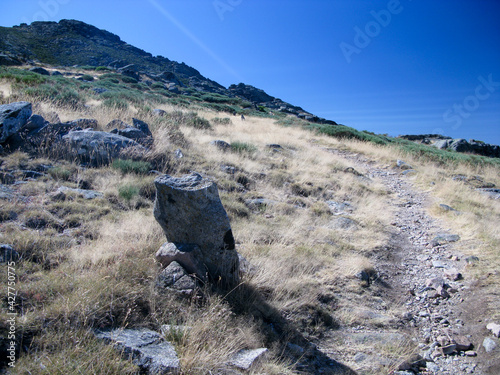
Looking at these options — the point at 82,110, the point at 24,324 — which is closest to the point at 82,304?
the point at 24,324

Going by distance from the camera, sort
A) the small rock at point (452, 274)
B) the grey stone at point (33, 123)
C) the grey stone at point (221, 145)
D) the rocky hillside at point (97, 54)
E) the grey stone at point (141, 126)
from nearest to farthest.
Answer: the small rock at point (452, 274)
the grey stone at point (33, 123)
the grey stone at point (141, 126)
the grey stone at point (221, 145)
the rocky hillside at point (97, 54)

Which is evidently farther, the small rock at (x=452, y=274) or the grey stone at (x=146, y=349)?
the small rock at (x=452, y=274)

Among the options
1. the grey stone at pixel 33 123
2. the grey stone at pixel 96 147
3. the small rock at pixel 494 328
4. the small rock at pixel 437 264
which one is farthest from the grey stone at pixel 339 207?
A: the grey stone at pixel 33 123

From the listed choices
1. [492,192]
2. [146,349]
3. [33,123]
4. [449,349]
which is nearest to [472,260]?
[449,349]

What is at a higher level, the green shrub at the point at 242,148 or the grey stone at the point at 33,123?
the green shrub at the point at 242,148

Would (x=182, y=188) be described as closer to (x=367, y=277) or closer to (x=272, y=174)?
(x=367, y=277)

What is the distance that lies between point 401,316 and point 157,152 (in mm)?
6711

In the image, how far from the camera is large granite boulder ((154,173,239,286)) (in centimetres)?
330

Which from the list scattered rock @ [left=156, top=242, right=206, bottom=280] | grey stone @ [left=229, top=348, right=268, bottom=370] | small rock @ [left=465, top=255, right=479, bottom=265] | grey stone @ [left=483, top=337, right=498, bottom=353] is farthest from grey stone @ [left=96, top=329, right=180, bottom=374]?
small rock @ [left=465, top=255, right=479, bottom=265]

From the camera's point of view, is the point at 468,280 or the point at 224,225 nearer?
the point at 224,225

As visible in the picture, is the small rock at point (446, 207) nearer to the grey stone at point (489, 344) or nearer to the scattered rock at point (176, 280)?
the grey stone at point (489, 344)

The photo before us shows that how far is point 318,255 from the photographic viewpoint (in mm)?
5000

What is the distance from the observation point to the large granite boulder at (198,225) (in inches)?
130

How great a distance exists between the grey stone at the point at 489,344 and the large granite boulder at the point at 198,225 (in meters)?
3.02
